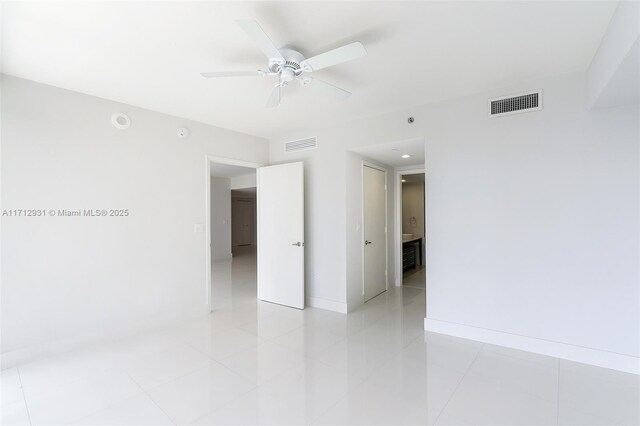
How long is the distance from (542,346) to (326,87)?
309 centimetres

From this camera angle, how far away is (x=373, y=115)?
3.74 metres

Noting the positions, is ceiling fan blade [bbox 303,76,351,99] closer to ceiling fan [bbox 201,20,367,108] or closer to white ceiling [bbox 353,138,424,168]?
ceiling fan [bbox 201,20,367,108]

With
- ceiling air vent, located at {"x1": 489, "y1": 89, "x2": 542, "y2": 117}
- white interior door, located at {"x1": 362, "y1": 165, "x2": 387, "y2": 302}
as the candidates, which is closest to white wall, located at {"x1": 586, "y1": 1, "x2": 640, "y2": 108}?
ceiling air vent, located at {"x1": 489, "y1": 89, "x2": 542, "y2": 117}

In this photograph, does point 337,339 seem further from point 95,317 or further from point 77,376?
point 95,317

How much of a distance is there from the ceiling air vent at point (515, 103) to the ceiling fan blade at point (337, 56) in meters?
1.81

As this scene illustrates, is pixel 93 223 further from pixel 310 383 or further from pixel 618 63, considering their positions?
pixel 618 63

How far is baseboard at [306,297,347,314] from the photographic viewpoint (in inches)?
157

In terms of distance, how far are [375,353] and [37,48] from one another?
378 cm

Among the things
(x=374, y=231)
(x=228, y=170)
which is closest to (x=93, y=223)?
(x=374, y=231)

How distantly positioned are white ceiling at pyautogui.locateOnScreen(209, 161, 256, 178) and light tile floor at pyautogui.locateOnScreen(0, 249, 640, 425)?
4390mm

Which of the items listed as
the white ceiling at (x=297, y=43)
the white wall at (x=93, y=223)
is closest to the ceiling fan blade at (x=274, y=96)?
the white ceiling at (x=297, y=43)

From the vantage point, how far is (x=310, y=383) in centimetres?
231

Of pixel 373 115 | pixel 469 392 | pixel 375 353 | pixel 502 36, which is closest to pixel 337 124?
pixel 373 115

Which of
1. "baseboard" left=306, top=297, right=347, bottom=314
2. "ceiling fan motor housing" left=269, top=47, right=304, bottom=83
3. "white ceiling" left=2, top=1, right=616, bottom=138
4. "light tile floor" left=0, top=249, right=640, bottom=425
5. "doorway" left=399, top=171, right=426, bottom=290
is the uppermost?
"white ceiling" left=2, top=1, right=616, bottom=138
